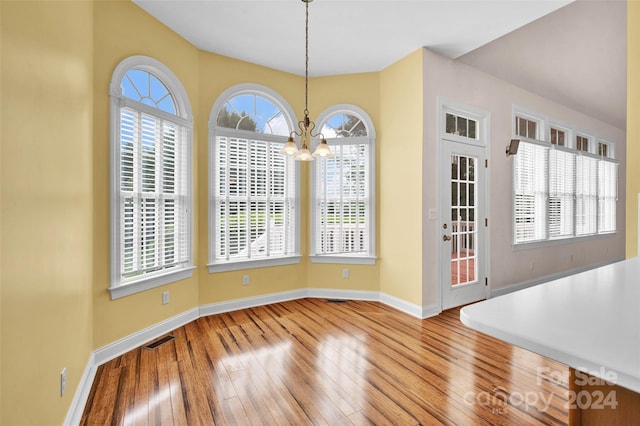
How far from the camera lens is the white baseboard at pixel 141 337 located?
2.48 m

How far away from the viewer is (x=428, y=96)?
3469 mm

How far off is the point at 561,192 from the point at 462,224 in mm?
2826

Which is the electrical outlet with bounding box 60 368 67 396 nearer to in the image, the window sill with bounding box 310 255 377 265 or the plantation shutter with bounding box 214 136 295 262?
the plantation shutter with bounding box 214 136 295 262

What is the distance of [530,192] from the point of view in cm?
466

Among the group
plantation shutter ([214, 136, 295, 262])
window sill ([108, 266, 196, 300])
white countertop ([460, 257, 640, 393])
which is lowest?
window sill ([108, 266, 196, 300])

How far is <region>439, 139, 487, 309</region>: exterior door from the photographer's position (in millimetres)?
3680

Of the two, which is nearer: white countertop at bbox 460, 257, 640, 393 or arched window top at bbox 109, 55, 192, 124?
white countertop at bbox 460, 257, 640, 393

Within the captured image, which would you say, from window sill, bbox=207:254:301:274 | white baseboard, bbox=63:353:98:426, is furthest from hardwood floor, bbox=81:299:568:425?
window sill, bbox=207:254:301:274

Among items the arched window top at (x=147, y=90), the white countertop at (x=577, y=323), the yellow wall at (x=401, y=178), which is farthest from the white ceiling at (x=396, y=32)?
the white countertop at (x=577, y=323)

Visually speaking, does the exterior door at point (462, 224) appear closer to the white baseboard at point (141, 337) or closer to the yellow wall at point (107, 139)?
the white baseboard at point (141, 337)

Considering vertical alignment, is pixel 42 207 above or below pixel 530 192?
below

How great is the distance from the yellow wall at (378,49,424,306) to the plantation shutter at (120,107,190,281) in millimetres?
2519

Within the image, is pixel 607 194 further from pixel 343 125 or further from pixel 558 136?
pixel 343 125

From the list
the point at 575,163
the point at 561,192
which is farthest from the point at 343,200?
the point at 575,163
